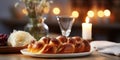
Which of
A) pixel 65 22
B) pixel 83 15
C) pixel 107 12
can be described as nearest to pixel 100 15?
pixel 107 12

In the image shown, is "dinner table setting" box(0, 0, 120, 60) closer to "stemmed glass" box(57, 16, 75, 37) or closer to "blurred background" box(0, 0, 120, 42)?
"stemmed glass" box(57, 16, 75, 37)

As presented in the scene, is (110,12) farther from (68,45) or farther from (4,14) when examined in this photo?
(68,45)

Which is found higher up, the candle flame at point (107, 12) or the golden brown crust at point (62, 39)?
the candle flame at point (107, 12)

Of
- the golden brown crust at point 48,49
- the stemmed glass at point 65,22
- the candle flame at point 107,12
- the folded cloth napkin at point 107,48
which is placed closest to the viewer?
the golden brown crust at point 48,49

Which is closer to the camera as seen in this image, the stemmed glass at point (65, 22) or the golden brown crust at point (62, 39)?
the golden brown crust at point (62, 39)

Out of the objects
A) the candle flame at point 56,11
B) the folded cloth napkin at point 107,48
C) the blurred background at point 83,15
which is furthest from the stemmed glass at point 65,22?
the candle flame at point 56,11

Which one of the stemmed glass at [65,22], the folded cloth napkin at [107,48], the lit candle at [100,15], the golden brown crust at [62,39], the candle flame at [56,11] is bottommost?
the folded cloth napkin at [107,48]

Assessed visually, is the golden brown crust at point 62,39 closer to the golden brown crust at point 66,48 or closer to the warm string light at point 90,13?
the golden brown crust at point 66,48
